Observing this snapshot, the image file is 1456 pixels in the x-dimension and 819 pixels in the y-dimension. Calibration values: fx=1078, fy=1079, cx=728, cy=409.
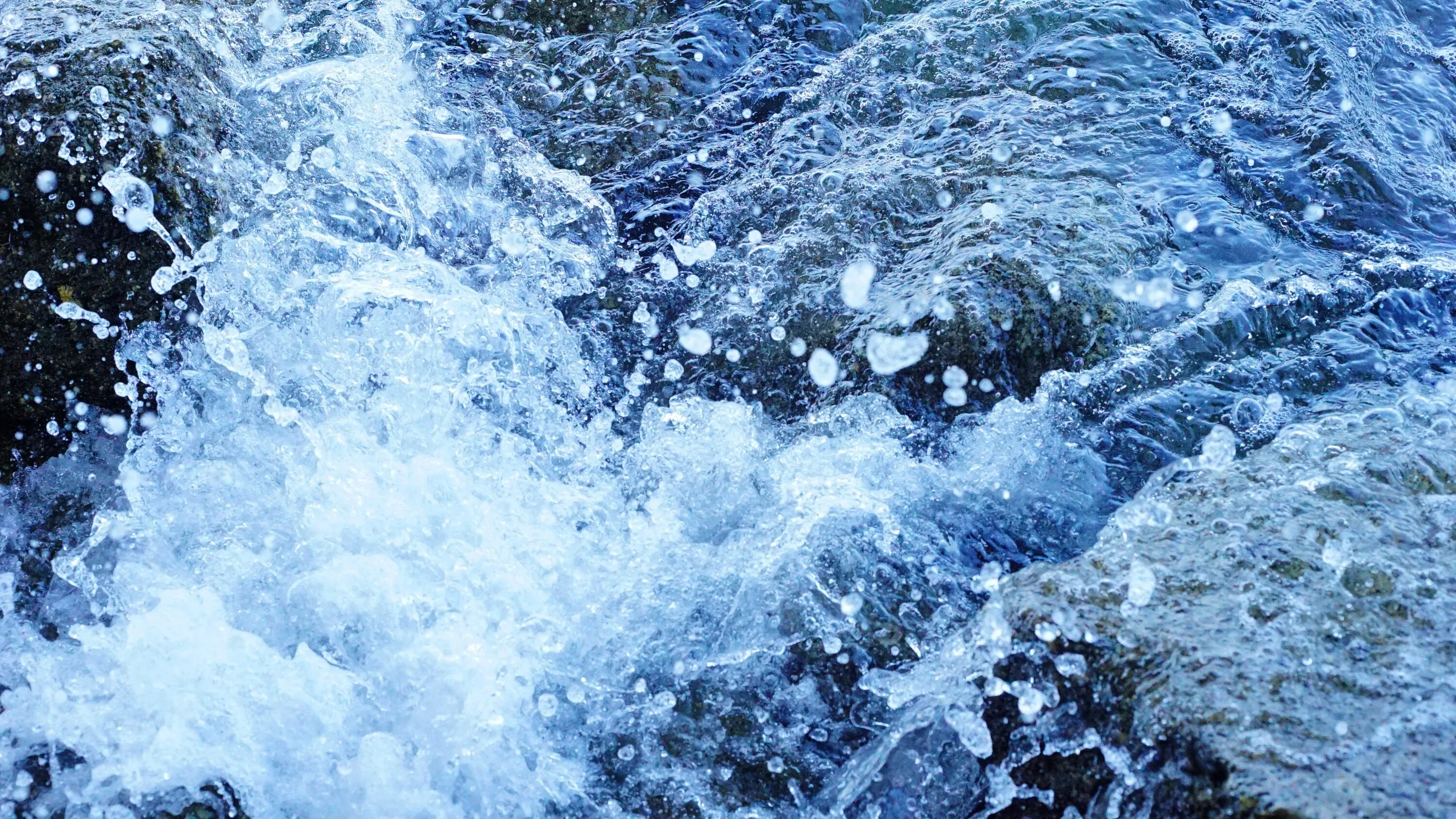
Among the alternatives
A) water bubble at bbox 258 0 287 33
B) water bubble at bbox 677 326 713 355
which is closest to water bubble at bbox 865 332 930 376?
water bubble at bbox 677 326 713 355

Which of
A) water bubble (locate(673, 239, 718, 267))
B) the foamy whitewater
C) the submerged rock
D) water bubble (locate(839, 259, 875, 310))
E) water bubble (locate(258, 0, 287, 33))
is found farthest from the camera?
water bubble (locate(258, 0, 287, 33))

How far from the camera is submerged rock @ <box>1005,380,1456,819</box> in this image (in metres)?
1.98

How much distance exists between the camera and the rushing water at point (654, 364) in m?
2.74

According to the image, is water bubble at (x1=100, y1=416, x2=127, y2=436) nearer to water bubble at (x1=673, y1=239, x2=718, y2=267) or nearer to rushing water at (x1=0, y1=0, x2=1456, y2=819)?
rushing water at (x1=0, y1=0, x2=1456, y2=819)

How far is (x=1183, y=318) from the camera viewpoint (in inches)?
144

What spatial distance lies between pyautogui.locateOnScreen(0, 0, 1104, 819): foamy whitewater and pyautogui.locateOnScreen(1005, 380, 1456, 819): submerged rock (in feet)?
2.21

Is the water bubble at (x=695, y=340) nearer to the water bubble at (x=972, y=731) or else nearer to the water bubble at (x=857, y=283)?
the water bubble at (x=857, y=283)

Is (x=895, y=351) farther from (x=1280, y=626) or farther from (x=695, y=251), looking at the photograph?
(x=1280, y=626)

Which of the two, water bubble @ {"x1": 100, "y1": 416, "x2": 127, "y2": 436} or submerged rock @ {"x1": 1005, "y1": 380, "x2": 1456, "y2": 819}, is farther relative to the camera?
water bubble @ {"x1": 100, "y1": 416, "x2": 127, "y2": 436}

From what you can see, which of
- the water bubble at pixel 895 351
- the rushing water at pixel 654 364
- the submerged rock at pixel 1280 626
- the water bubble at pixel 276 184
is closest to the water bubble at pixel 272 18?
the rushing water at pixel 654 364

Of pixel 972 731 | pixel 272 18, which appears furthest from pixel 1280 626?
pixel 272 18

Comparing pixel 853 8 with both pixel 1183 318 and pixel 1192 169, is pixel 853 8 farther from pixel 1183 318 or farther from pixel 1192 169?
pixel 1183 318

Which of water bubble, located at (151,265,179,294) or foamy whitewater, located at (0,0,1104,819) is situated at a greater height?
water bubble, located at (151,265,179,294)

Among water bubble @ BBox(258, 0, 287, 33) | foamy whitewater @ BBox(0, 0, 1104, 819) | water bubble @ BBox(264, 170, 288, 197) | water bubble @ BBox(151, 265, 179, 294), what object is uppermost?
water bubble @ BBox(258, 0, 287, 33)
